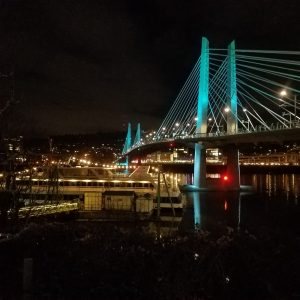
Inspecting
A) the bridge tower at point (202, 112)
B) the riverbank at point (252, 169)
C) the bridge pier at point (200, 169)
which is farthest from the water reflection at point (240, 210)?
the riverbank at point (252, 169)

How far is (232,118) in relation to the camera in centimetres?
4841

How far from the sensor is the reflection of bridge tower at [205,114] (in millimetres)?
48969

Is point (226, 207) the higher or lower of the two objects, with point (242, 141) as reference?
lower

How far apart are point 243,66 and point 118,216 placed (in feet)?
102

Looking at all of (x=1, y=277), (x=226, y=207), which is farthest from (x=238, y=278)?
(x=226, y=207)

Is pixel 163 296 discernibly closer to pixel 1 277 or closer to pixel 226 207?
pixel 1 277

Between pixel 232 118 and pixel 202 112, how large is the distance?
3533mm

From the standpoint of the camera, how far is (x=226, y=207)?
3694 centimetres

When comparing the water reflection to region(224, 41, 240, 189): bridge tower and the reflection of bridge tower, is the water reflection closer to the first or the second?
the reflection of bridge tower

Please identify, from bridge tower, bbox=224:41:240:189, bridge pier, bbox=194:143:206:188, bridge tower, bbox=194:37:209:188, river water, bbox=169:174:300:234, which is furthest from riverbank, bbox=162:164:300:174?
river water, bbox=169:174:300:234

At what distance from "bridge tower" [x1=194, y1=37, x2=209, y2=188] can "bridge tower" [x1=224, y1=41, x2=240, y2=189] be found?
8.92 feet

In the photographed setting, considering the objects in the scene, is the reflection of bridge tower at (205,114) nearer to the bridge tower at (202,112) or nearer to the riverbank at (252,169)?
the bridge tower at (202,112)

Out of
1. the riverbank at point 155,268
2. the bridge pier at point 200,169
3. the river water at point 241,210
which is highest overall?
the bridge pier at point 200,169

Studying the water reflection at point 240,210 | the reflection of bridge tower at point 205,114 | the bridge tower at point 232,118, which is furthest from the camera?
the reflection of bridge tower at point 205,114
